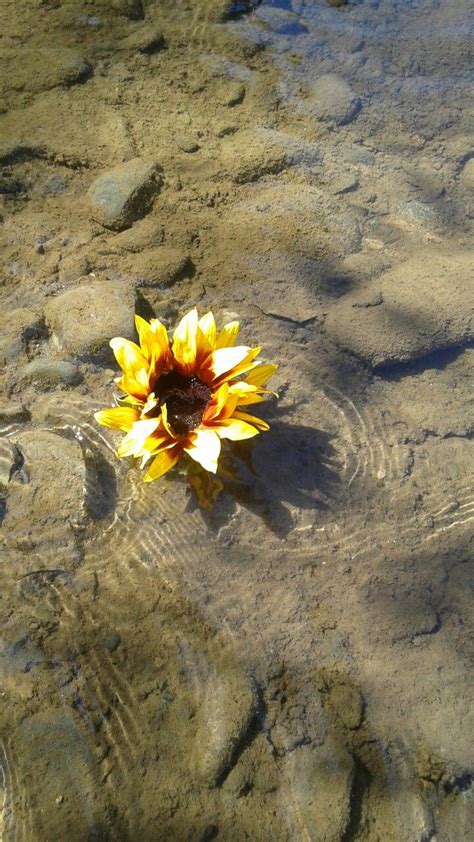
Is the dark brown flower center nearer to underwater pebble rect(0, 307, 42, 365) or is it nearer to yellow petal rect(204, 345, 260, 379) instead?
yellow petal rect(204, 345, 260, 379)

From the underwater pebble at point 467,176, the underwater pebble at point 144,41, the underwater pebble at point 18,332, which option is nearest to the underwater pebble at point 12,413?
the underwater pebble at point 18,332

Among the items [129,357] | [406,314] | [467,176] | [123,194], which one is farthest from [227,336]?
[467,176]

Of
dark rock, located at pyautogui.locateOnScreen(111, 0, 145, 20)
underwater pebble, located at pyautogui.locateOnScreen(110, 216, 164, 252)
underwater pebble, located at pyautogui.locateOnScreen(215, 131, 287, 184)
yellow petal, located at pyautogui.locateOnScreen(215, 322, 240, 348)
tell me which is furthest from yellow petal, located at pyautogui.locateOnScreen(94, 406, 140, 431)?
dark rock, located at pyautogui.locateOnScreen(111, 0, 145, 20)

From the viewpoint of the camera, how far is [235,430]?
8.32ft

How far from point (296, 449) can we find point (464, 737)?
1.42m

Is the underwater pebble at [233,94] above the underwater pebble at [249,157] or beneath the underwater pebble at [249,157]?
above

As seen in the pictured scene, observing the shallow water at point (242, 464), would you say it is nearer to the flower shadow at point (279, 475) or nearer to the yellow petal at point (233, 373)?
the flower shadow at point (279, 475)

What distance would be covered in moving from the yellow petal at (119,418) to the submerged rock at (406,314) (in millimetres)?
1378

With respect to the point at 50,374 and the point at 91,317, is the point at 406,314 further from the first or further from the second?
the point at 50,374

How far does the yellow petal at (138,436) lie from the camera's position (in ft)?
8.14

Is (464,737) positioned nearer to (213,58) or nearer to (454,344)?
(454,344)

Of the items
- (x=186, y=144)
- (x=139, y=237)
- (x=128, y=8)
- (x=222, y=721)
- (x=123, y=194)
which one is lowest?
(x=222, y=721)

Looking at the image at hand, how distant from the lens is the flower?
252 centimetres

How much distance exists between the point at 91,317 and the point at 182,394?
0.75m
